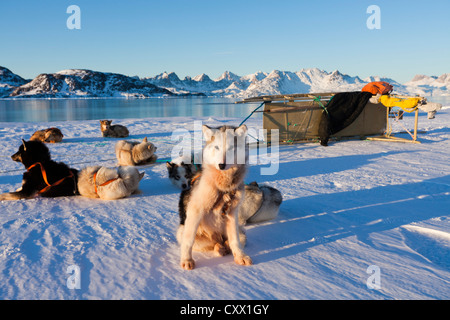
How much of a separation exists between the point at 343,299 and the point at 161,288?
149cm

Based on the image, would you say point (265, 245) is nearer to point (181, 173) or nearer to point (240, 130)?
point (240, 130)

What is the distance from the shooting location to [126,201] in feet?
16.8

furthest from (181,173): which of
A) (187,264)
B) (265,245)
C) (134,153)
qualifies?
(187,264)

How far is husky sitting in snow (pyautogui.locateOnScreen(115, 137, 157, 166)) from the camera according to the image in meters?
7.86

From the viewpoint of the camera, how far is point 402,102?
1023cm

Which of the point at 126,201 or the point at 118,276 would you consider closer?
the point at 118,276

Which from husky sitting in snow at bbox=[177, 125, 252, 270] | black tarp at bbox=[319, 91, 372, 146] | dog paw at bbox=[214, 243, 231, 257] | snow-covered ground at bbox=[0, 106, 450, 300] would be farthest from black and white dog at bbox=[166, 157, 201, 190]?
black tarp at bbox=[319, 91, 372, 146]

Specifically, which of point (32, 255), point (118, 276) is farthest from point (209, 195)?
point (32, 255)

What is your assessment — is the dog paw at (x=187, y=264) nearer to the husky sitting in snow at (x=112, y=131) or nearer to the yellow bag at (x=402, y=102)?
the yellow bag at (x=402, y=102)

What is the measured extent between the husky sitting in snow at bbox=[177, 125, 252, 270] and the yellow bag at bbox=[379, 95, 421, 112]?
9532 millimetres

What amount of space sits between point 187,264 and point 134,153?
5.48m
